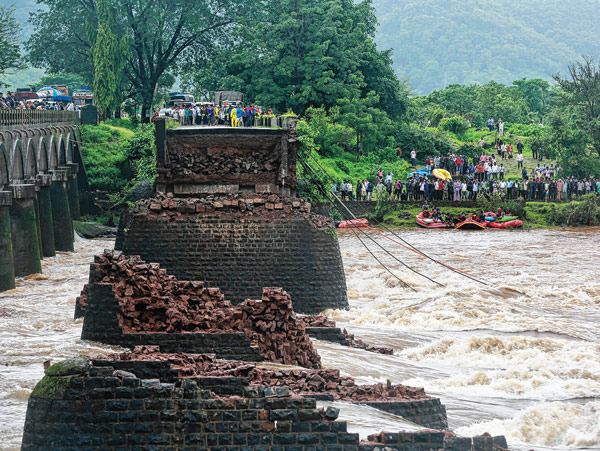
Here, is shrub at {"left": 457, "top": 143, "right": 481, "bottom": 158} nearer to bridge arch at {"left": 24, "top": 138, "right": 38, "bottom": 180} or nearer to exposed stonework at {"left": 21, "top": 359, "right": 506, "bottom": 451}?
bridge arch at {"left": 24, "top": 138, "right": 38, "bottom": 180}

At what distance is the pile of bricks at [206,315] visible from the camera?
726 inches

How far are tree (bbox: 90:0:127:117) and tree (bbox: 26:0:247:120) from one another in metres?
1.16

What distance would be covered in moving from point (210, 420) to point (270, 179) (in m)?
21.2

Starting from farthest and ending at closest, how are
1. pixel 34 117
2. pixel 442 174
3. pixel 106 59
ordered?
pixel 106 59 < pixel 442 174 < pixel 34 117

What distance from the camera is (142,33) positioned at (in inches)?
2717

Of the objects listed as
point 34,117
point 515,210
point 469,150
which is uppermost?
point 34,117

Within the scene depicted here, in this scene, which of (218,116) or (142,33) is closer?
(218,116)

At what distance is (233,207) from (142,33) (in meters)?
43.3

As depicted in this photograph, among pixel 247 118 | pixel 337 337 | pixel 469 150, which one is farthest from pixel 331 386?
pixel 469 150

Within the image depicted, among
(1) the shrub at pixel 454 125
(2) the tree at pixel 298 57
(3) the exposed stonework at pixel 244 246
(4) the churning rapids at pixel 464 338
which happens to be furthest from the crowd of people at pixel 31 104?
(1) the shrub at pixel 454 125

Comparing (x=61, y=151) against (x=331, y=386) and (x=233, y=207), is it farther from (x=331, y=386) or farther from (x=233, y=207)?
(x=331, y=386)

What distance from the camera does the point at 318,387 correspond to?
583 inches

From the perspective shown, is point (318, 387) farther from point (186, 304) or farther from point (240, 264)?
point (240, 264)

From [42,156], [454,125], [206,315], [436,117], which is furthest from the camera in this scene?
[436,117]
